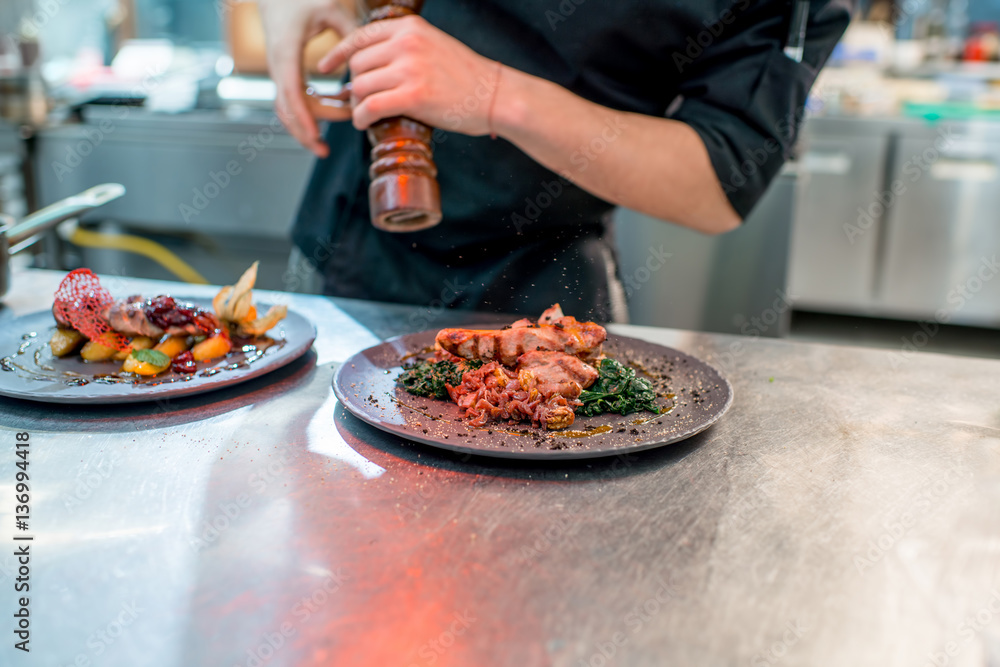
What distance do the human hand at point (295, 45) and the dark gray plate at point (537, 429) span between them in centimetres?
51

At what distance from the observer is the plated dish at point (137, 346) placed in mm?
965

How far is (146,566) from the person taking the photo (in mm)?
660

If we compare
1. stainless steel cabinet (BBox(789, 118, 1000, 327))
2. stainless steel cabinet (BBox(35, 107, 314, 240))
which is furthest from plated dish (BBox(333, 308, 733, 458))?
stainless steel cabinet (BBox(789, 118, 1000, 327))

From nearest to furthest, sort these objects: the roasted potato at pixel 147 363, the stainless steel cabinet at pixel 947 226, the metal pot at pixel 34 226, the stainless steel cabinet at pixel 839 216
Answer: the roasted potato at pixel 147 363, the metal pot at pixel 34 226, the stainless steel cabinet at pixel 947 226, the stainless steel cabinet at pixel 839 216

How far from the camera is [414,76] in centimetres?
113

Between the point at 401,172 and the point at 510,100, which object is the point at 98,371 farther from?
the point at 510,100

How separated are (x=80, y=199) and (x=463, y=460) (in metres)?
0.93

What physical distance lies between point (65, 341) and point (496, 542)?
73cm

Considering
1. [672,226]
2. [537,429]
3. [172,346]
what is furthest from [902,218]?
[172,346]

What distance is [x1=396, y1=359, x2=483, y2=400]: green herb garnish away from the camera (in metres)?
0.96

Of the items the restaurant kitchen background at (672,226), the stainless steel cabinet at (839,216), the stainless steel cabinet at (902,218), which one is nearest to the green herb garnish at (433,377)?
the restaurant kitchen background at (672,226)

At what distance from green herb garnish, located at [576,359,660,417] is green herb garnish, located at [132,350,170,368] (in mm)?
549

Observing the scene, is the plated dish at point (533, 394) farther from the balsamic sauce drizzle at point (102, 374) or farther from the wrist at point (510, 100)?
the wrist at point (510, 100)

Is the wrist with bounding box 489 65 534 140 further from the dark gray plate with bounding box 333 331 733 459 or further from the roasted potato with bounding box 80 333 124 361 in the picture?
the roasted potato with bounding box 80 333 124 361
